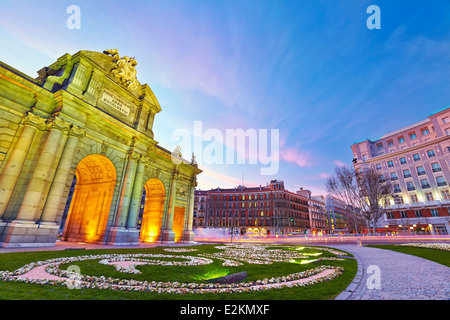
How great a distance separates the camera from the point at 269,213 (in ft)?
217

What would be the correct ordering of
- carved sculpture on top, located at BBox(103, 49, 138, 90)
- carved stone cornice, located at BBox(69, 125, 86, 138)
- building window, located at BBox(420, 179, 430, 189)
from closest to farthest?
carved stone cornice, located at BBox(69, 125, 86, 138), carved sculpture on top, located at BBox(103, 49, 138, 90), building window, located at BBox(420, 179, 430, 189)

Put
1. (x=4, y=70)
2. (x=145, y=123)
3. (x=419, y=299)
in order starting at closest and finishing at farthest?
(x=419, y=299)
(x=4, y=70)
(x=145, y=123)

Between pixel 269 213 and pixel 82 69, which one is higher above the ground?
pixel 82 69

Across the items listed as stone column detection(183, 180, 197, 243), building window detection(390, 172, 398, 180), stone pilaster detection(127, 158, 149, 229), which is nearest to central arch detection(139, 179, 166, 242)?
stone column detection(183, 180, 197, 243)

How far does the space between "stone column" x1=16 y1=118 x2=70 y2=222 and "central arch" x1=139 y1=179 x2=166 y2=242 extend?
1097cm

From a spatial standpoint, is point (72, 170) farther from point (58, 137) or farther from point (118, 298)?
point (118, 298)

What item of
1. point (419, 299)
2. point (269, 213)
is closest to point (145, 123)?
point (419, 299)

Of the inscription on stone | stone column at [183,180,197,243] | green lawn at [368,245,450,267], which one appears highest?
the inscription on stone

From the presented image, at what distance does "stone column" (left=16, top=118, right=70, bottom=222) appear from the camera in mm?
12172

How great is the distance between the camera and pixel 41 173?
12852 mm

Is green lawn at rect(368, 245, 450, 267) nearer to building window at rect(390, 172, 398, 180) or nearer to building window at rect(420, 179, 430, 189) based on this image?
building window at rect(420, 179, 430, 189)

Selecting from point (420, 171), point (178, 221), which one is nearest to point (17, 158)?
point (178, 221)

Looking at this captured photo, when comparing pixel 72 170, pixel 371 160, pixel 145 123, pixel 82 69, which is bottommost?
pixel 72 170
